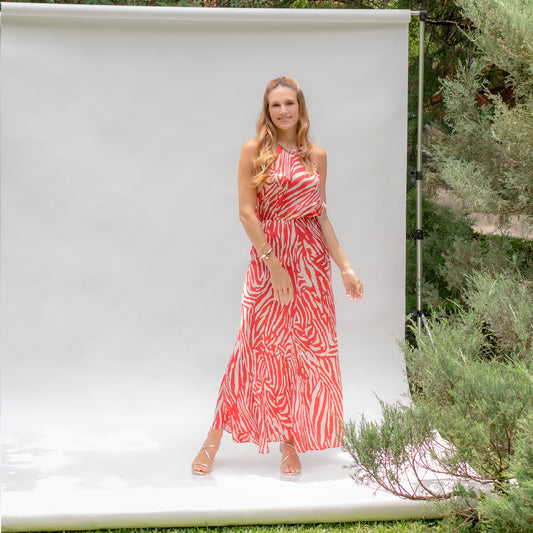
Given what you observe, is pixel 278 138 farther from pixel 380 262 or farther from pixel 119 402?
pixel 119 402

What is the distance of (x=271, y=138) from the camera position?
10.6 ft

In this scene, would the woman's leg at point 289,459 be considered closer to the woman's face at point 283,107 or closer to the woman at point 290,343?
the woman at point 290,343

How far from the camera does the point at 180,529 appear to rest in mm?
2900

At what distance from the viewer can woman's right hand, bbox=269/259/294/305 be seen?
3195 mm

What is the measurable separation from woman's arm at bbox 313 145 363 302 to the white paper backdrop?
0.88m

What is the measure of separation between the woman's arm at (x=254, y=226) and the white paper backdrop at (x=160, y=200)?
3.43 feet

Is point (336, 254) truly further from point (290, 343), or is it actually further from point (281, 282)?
point (290, 343)

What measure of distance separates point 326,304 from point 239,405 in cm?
61

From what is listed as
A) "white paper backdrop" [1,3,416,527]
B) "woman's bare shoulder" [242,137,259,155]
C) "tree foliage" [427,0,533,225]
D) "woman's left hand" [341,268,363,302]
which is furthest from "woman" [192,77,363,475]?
"tree foliage" [427,0,533,225]

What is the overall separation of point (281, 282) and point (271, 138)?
633 mm

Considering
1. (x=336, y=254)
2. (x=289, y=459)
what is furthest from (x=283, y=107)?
(x=289, y=459)

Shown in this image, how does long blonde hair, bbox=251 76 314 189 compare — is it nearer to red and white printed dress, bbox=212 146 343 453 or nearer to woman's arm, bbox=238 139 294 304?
woman's arm, bbox=238 139 294 304

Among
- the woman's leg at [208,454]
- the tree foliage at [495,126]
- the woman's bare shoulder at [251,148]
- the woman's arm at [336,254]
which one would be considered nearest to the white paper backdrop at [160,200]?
the tree foliage at [495,126]

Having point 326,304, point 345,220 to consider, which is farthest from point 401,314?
point 326,304
